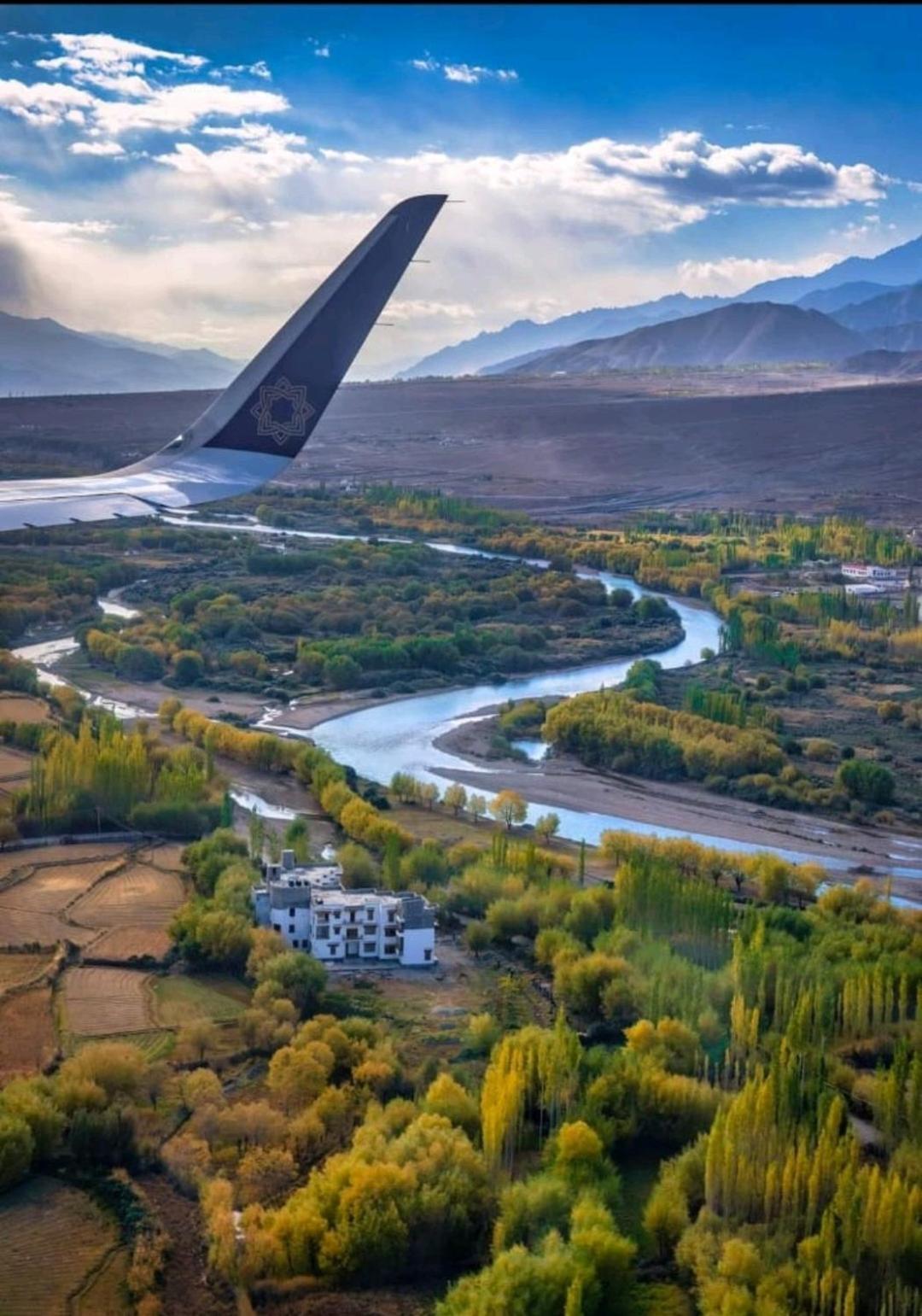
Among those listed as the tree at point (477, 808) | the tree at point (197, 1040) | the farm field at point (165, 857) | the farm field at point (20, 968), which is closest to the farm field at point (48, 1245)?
the tree at point (197, 1040)

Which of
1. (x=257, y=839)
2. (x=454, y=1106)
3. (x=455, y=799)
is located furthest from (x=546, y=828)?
(x=454, y=1106)

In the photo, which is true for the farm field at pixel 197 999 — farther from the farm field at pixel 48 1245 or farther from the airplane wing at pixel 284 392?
the airplane wing at pixel 284 392

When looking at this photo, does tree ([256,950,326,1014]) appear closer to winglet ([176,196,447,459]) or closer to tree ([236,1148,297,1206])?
tree ([236,1148,297,1206])

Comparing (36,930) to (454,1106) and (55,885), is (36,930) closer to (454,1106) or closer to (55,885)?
(55,885)

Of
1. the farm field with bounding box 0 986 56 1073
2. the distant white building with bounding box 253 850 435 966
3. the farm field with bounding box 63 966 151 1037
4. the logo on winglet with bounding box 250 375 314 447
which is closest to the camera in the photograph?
the logo on winglet with bounding box 250 375 314 447

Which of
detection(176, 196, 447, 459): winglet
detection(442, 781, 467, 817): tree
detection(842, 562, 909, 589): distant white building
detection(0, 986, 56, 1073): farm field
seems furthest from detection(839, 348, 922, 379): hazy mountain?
detection(176, 196, 447, 459): winglet

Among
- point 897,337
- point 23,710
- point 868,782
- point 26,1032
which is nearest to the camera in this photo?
point 26,1032
